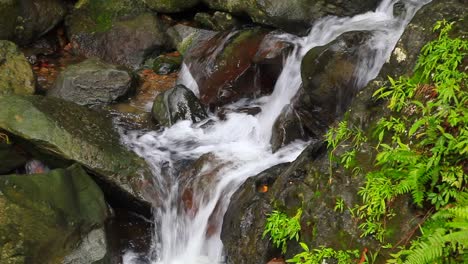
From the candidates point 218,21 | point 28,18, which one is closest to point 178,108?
point 218,21

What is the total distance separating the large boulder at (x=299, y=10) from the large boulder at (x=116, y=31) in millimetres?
3031

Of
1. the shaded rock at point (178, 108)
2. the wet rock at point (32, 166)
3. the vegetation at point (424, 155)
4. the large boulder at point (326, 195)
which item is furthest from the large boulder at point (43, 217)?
the vegetation at point (424, 155)

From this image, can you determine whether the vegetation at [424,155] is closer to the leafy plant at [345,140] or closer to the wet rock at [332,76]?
the leafy plant at [345,140]

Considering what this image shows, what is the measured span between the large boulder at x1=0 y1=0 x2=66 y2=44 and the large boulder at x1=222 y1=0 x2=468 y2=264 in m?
7.83

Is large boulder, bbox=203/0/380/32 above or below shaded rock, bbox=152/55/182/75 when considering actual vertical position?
above

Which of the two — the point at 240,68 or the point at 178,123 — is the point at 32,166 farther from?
the point at 240,68

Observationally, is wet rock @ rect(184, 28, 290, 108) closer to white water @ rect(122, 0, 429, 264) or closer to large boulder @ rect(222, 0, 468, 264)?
white water @ rect(122, 0, 429, 264)

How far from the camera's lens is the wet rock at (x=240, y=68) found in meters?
8.62

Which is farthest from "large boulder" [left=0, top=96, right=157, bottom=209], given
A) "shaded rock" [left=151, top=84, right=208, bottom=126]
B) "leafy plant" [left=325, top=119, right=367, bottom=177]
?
"leafy plant" [left=325, top=119, right=367, bottom=177]

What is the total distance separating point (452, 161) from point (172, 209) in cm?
405

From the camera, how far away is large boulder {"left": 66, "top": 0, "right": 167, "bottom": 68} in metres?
11.3

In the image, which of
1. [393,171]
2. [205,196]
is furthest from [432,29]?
[205,196]

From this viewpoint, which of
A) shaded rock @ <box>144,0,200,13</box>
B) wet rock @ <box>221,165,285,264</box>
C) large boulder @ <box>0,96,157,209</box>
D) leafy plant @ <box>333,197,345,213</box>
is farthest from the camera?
shaded rock @ <box>144,0,200,13</box>

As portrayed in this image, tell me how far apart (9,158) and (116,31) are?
17.1 ft
